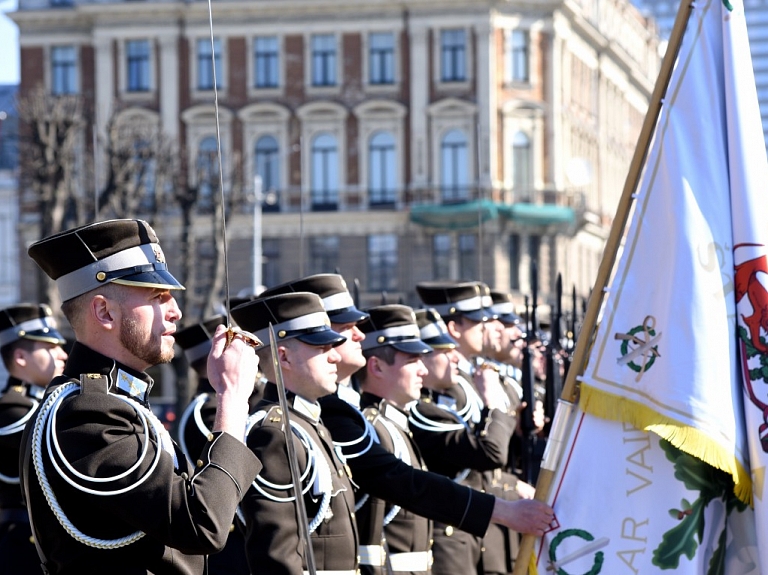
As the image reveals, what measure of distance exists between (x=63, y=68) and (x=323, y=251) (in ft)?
32.7

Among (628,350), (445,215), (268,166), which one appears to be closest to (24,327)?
(628,350)

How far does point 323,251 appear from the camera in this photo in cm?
4975

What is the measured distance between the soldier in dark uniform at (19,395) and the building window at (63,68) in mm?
42359

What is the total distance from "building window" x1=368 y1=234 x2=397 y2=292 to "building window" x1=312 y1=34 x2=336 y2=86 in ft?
16.5

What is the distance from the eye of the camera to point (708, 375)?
516cm

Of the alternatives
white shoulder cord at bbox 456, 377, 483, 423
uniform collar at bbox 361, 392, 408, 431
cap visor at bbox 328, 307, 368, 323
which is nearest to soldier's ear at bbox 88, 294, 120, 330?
cap visor at bbox 328, 307, 368, 323

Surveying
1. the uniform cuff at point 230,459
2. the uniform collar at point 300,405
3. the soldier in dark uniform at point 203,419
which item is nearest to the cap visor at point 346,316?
the soldier in dark uniform at point 203,419

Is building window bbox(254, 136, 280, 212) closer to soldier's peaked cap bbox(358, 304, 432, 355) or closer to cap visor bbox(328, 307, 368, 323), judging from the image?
soldier's peaked cap bbox(358, 304, 432, 355)

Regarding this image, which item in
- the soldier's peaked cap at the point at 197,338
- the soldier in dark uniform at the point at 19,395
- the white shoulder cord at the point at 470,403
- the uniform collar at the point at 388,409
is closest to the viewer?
the uniform collar at the point at 388,409

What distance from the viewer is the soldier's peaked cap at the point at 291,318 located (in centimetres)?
598

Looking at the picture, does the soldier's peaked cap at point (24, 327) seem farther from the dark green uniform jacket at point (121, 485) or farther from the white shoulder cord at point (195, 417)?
the dark green uniform jacket at point (121, 485)

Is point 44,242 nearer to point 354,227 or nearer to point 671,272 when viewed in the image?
point 671,272

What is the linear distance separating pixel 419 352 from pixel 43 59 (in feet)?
149

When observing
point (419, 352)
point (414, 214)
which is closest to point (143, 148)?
point (414, 214)
